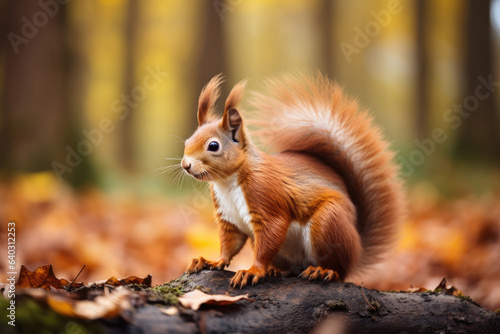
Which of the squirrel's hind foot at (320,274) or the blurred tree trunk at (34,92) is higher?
the blurred tree trunk at (34,92)

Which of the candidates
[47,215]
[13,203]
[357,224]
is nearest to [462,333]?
[357,224]

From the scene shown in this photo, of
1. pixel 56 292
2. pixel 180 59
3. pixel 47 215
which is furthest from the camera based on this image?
pixel 180 59

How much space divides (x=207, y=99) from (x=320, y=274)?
0.73m

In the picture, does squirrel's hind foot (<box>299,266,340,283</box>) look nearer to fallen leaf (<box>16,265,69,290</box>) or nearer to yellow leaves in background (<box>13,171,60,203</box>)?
fallen leaf (<box>16,265,69,290</box>)

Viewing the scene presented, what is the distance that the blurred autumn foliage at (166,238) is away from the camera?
2.63m

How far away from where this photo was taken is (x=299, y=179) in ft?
5.47

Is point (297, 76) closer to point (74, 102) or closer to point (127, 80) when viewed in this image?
point (74, 102)

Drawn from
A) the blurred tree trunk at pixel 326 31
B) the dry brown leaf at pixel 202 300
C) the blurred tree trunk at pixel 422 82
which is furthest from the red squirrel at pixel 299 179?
the blurred tree trunk at pixel 326 31

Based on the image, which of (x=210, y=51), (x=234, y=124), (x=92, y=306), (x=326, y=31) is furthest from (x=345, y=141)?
(x=326, y=31)

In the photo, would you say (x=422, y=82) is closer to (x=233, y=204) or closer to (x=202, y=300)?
(x=233, y=204)

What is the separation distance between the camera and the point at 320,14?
375 inches

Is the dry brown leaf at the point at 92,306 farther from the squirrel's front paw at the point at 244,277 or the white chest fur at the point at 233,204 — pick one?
the white chest fur at the point at 233,204

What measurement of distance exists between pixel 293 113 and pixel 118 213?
10.2 feet

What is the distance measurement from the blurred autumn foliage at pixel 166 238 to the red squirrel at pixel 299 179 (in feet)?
0.89
